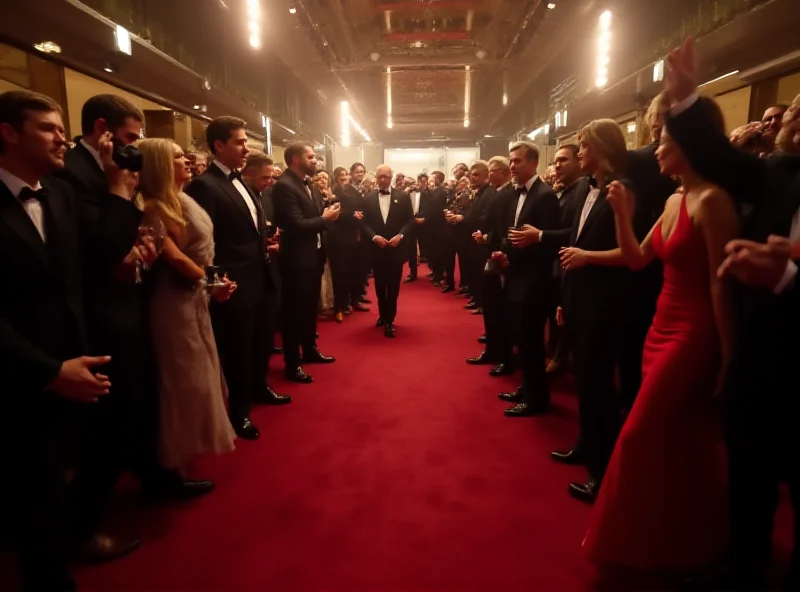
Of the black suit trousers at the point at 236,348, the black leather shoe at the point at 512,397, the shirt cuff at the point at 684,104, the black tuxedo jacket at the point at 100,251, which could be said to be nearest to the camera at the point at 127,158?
the black tuxedo jacket at the point at 100,251

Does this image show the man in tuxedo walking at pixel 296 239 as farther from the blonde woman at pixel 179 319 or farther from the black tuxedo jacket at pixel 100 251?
the black tuxedo jacket at pixel 100 251

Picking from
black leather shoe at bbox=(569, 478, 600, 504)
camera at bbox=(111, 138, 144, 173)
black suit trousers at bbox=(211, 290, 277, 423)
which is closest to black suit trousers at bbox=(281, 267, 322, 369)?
black suit trousers at bbox=(211, 290, 277, 423)

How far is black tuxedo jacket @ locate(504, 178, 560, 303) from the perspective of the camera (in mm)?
3047

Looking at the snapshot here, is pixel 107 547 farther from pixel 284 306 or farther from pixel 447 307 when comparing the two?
pixel 447 307

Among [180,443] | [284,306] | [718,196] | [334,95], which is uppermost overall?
[334,95]

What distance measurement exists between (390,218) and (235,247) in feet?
8.96

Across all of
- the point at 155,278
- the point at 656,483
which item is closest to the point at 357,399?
the point at 155,278

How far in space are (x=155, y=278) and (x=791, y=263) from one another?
2.28 m

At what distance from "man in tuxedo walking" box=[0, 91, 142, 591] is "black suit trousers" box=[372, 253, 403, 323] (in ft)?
12.2

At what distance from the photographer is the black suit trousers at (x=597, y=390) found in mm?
2254

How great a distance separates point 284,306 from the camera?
3879 millimetres

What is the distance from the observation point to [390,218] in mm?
5375

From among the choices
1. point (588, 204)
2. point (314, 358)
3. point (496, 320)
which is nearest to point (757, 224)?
point (588, 204)

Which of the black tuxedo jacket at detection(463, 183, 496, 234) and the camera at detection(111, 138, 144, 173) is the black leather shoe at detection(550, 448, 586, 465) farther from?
the black tuxedo jacket at detection(463, 183, 496, 234)
